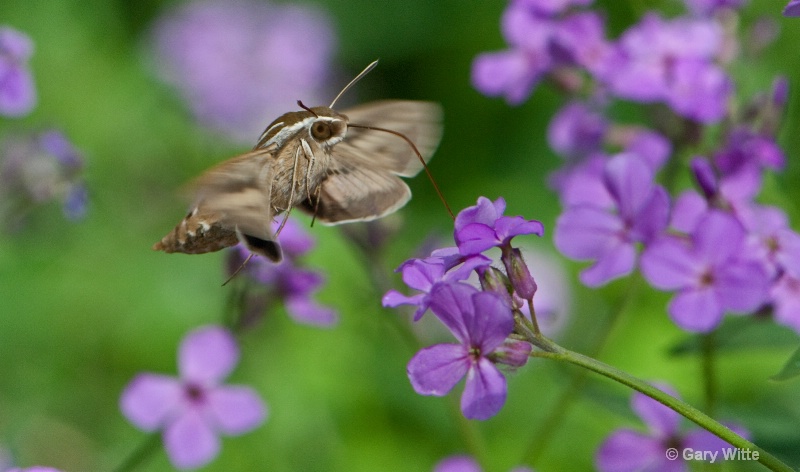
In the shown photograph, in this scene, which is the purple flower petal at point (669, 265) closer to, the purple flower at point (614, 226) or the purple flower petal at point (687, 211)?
the purple flower at point (614, 226)

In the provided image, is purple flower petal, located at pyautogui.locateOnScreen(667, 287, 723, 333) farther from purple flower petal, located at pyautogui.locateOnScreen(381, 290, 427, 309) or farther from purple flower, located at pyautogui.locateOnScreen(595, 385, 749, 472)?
purple flower petal, located at pyautogui.locateOnScreen(381, 290, 427, 309)

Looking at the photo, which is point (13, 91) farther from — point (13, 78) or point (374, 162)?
point (374, 162)

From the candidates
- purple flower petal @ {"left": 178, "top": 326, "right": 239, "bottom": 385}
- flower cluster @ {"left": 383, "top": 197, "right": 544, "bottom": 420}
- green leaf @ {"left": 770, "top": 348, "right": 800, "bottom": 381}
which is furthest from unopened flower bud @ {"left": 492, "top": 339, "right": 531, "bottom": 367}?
purple flower petal @ {"left": 178, "top": 326, "right": 239, "bottom": 385}

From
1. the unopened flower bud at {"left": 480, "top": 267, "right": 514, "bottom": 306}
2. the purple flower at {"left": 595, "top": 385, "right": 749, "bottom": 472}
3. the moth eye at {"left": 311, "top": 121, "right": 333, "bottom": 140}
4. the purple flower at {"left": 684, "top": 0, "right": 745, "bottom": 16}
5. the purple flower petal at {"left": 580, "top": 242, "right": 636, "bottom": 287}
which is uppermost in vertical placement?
the moth eye at {"left": 311, "top": 121, "right": 333, "bottom": 140}

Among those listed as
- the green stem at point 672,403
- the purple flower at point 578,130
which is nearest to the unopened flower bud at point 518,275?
the green stem at point 672,403

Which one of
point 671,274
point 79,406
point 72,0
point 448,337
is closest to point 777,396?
point 448,337

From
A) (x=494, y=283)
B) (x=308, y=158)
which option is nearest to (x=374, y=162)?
(x=308, y=158)

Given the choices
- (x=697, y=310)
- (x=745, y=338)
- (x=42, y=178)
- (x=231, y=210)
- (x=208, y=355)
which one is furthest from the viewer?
(x=42, y=178)
